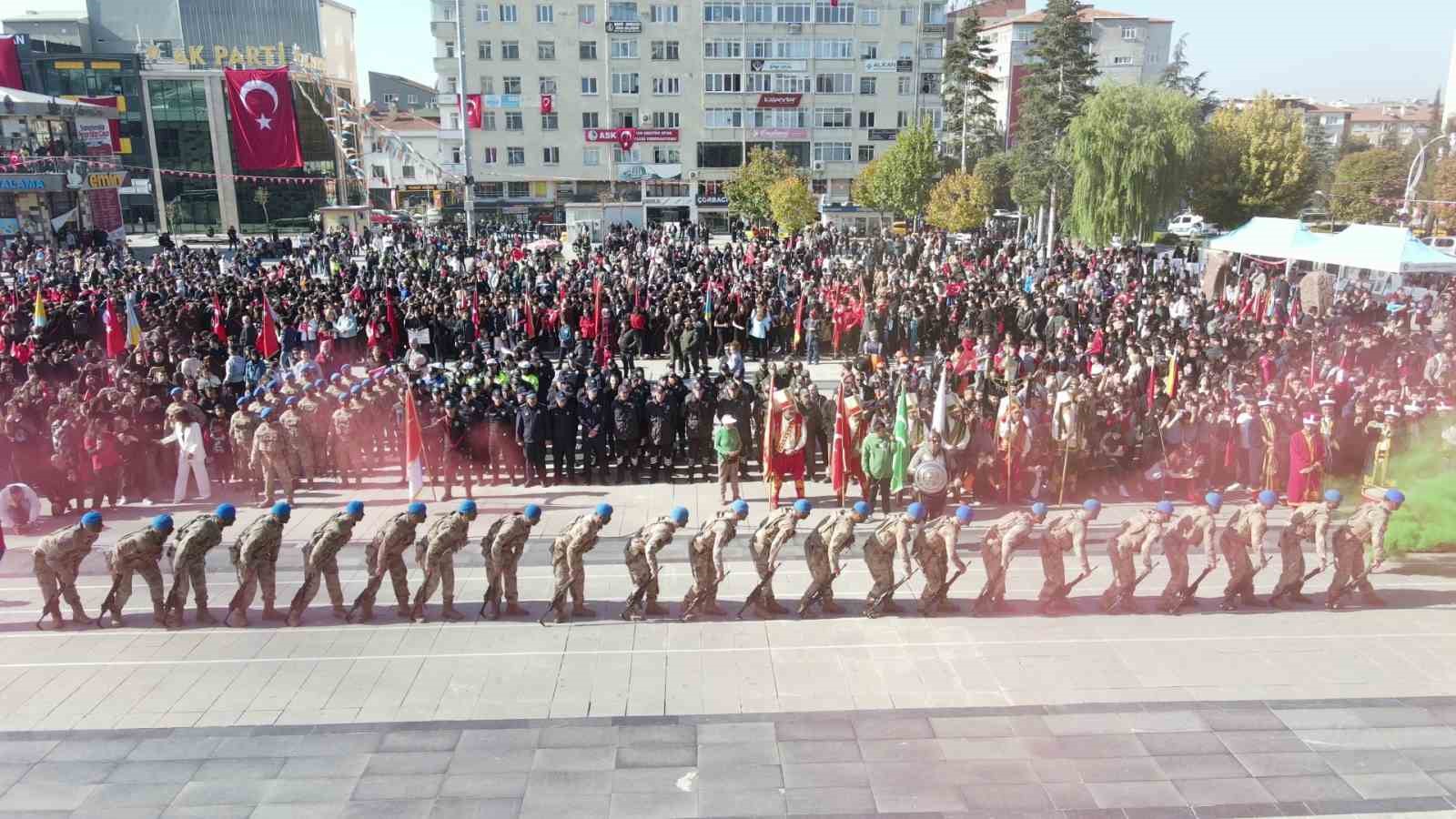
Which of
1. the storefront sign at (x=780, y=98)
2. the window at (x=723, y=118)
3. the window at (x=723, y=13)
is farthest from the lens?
the window at (x=723, y=118)

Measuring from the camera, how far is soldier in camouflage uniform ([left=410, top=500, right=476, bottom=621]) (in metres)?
10.6

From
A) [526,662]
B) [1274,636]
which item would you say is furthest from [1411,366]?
[526,662]

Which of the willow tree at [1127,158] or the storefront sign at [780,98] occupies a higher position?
the storefront sign at [780,98]

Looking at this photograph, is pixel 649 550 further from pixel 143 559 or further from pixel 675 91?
pixel 675 91

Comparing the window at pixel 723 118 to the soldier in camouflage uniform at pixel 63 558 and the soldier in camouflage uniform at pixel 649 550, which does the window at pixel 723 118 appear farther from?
the soldier in camouflage uniform at pixel 63 558

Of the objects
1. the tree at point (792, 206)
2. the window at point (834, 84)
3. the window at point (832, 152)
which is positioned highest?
the window at point (834, 84)

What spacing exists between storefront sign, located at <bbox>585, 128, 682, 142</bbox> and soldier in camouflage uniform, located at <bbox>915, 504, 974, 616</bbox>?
51702mm

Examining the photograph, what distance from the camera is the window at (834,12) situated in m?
57.8

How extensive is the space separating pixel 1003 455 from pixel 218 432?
1120cm

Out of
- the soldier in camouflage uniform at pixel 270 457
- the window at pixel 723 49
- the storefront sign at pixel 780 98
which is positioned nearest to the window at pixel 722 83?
the window at pixel 723 49

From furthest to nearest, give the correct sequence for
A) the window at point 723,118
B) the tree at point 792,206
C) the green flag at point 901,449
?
1. the window at point 723,118
2. the tree at point 792,206
3. the green flag at point 901,449

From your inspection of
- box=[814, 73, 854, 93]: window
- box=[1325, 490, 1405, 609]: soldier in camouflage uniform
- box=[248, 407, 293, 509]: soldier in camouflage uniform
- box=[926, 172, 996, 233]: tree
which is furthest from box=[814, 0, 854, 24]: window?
box=[1325, 490, 1405, 609]: soldier in camouflage uniform

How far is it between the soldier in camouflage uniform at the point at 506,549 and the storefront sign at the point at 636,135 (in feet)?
168

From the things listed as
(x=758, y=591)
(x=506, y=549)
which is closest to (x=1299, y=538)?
(x=758, y=591)
